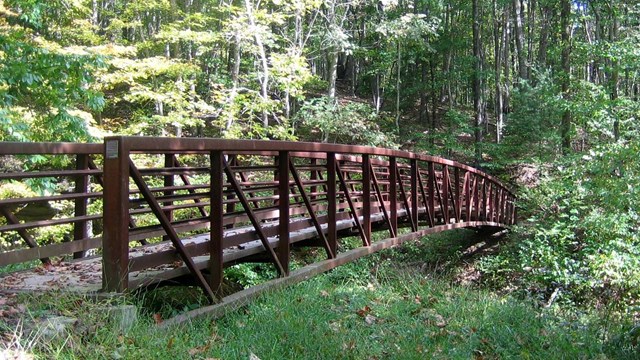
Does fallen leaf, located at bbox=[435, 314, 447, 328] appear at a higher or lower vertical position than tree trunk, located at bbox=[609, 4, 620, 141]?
lower

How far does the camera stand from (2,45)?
25.2 feet

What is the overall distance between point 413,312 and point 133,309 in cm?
349

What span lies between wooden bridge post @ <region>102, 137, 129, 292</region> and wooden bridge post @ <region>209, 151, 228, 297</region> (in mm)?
971

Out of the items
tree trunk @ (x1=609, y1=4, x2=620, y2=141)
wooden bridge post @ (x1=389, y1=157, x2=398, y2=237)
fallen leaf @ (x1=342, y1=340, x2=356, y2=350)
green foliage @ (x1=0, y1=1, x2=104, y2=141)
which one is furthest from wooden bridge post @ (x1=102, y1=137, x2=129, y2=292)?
tree trunk @ (x1=609, y1=4, x2=620, y2=141)

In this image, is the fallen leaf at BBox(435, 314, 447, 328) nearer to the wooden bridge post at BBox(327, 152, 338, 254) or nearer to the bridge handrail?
the wooden bridge post at BBox(327, 152, 338, 254)

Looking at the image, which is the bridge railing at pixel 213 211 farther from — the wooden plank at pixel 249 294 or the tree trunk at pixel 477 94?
the tree trunk at pixel 477 94

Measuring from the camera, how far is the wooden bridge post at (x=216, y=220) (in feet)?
14.7

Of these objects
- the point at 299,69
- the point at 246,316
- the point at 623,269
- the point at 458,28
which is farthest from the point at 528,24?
the point at 246,316

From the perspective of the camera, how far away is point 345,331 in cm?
473

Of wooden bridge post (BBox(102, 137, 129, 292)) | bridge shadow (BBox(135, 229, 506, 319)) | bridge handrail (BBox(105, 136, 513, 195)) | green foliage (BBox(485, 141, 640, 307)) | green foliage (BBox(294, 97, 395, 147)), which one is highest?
green foliage (BBox(294, 97, 395, 147))

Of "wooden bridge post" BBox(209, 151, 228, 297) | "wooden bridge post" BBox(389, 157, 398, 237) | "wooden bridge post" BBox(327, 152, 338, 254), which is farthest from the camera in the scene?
"wooden bridge post" BBox(389, 157, 398, 237)

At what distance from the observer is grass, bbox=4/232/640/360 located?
3.12m

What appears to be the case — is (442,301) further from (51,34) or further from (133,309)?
(51,34)

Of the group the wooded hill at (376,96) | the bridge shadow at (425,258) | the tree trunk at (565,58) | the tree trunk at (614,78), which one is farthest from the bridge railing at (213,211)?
the tree trunk at (565,58)
